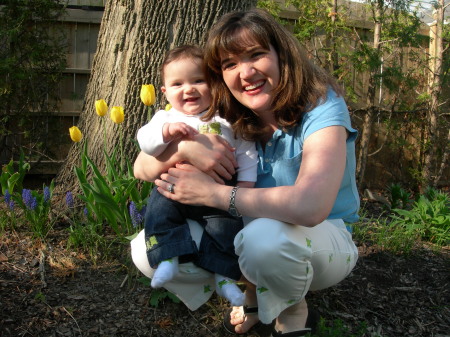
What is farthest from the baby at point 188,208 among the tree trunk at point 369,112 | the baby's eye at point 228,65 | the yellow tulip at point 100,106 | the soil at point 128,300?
the tree trunk at point 369,112

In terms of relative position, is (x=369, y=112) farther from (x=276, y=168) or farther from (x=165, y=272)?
(x=165, y=272)

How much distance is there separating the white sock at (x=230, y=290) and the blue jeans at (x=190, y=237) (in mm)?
26

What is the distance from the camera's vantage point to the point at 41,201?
2844 mm

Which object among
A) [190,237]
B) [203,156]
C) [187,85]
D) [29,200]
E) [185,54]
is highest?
[185,54]

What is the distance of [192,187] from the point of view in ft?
6.37

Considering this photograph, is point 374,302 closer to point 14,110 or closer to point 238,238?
point 238,238

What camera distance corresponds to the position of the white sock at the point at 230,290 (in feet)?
5.96

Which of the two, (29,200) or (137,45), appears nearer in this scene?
(29,200)

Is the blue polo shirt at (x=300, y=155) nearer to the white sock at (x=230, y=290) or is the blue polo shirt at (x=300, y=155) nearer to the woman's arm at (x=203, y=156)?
the woman's arm at (x=203, y=156)

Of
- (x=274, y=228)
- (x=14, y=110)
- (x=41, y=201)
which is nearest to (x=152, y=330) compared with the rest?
(x=274, y=228)

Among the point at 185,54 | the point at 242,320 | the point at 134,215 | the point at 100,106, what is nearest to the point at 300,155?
the point at 185,54

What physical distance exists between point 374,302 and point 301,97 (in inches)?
47.3

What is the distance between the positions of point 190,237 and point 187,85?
2.03ft

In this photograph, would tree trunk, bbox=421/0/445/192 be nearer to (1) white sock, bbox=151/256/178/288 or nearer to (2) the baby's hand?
(2) the baby's hand
